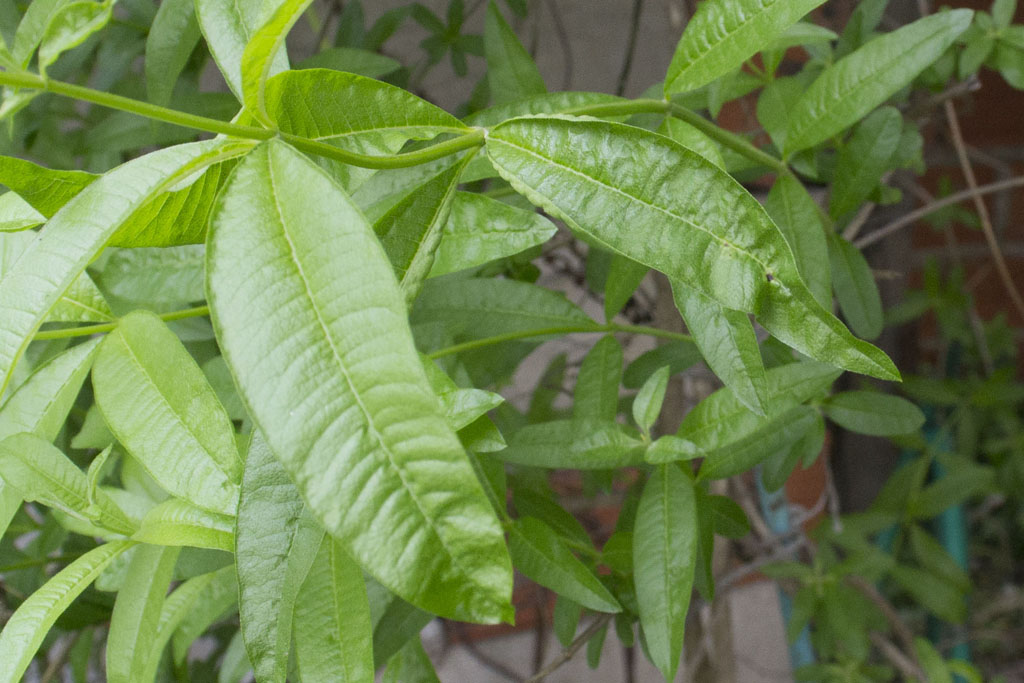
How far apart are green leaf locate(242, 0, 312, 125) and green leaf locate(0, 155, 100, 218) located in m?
0.08

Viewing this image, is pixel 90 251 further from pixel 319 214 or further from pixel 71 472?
pixel 71 472

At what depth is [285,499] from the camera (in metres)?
0.35

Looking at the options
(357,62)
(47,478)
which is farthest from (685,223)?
(357,62)

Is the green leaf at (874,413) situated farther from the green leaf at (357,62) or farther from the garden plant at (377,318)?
the green leaf at (357,62)

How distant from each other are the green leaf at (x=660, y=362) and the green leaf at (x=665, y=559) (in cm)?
17

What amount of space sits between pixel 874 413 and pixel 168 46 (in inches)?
22.8

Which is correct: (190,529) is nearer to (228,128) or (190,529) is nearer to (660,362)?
(228,128)

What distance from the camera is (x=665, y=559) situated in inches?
19.2

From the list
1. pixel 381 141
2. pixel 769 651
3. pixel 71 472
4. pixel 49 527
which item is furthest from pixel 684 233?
pixel 769 651

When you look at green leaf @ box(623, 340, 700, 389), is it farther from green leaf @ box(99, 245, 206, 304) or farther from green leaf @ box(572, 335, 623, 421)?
green leaf @ box(99, 245, 206, 304)

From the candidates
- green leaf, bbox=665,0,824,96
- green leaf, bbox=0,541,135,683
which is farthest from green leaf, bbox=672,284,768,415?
green leaf, bbox=0,541,135,683

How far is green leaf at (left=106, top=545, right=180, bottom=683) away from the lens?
0.43 metres

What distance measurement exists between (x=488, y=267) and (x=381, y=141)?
1.15 ft

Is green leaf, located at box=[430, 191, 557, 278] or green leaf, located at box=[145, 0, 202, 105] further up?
green leaf, located at box=[145, 0, 202, 105]
